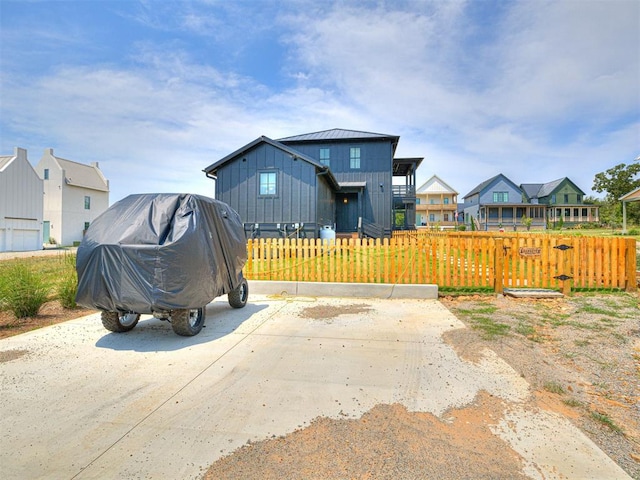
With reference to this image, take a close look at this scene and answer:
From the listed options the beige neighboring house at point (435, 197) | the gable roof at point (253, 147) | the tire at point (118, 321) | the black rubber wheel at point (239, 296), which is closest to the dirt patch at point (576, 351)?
the black rubber wheel at point (239, 296)

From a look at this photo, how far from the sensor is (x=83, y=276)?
173 inches

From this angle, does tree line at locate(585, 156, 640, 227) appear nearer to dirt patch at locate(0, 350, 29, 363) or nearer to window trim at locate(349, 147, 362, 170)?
window trim at locate(349, 147, 362, 170)

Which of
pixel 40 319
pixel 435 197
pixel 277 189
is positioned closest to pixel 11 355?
pixel 40 319

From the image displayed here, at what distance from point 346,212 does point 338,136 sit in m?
5.99

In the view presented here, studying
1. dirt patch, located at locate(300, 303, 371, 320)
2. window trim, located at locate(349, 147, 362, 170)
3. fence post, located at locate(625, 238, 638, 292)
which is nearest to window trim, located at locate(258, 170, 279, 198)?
window trim, located at locate(349, 147, 362, 170)

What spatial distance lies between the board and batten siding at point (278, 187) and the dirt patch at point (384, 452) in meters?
15.0

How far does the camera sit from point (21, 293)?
5.79 metres

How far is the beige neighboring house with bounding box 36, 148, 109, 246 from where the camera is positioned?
35.8m

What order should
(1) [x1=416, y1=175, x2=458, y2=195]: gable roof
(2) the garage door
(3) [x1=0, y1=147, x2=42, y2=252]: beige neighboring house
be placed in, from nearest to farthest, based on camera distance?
(3) [x1=0, y1=147, x2=42, y2=252]: beige neighboring house
(2) the garage door
(1) [x1=416, y1=175, x2=458, y2=195]: gable roof

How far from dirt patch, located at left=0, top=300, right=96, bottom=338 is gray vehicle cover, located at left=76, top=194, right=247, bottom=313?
2053 mm

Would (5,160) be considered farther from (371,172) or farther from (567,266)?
(567,266)

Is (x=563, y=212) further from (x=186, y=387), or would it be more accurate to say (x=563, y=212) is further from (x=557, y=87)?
(x=186, y=387)

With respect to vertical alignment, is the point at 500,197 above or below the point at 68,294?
above

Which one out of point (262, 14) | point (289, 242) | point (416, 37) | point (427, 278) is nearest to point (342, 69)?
point (416, 37)
